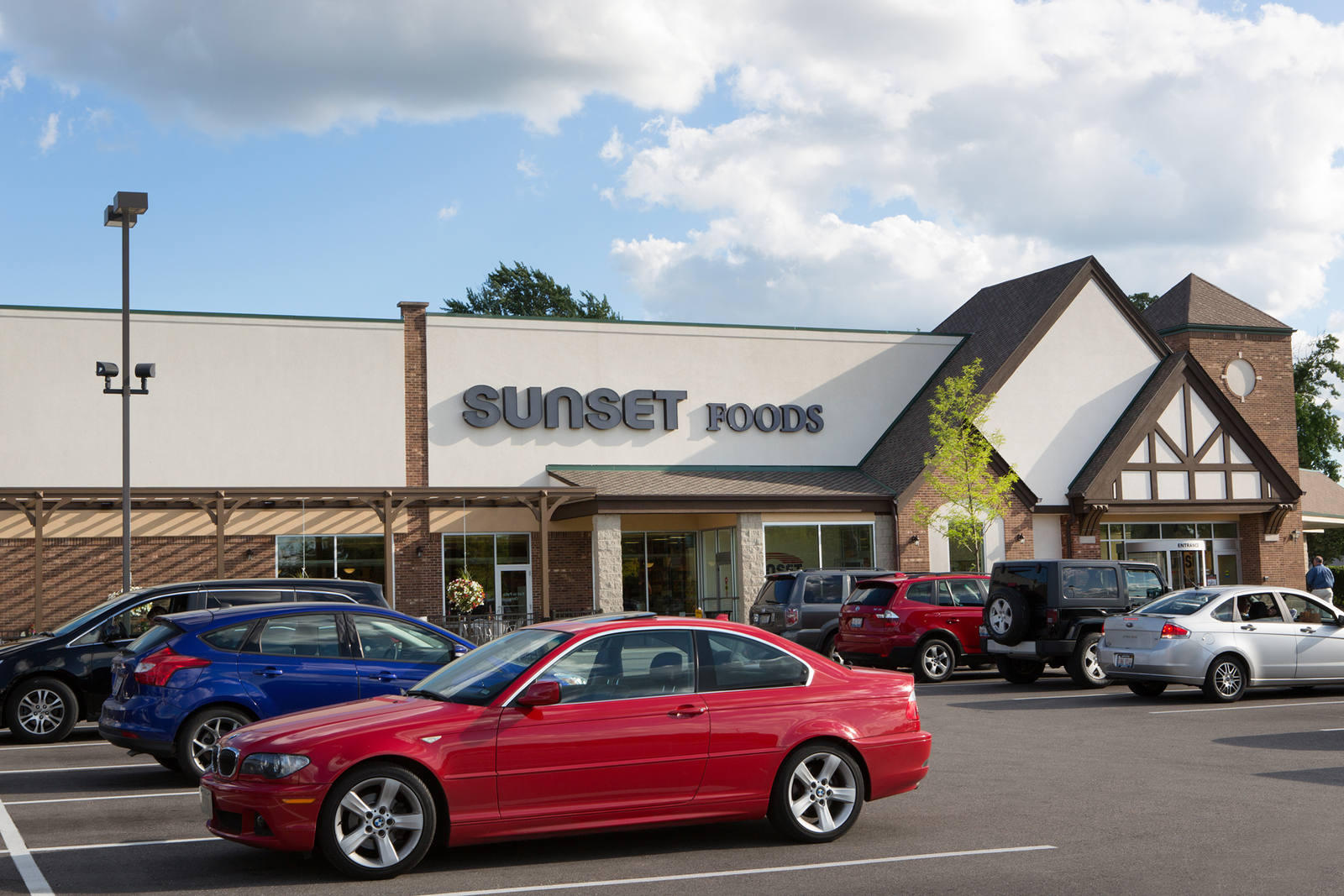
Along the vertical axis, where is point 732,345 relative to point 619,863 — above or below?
above

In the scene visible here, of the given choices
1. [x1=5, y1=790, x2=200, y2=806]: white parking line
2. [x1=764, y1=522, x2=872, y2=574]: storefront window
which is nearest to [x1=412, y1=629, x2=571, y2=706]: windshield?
[x1=5, y1=790, x2=200, y2=806]: white parking line

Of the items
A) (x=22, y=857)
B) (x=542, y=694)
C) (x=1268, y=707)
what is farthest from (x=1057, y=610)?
(x=22, y=857)

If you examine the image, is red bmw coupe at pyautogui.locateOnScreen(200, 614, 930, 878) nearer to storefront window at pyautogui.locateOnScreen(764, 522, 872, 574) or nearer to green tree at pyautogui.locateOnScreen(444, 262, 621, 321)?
storefront window at pyautogui.locateOnScreen(764, 522, 872, 574)

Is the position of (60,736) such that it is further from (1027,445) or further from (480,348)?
(1027,445)

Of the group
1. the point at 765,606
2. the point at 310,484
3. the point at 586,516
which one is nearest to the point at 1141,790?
the point at 765,606

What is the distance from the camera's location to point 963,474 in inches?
1256

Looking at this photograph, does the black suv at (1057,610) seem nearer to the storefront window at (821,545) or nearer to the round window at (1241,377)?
the storefront window at (821,545)

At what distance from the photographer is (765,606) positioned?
898 inches

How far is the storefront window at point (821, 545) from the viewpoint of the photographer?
32.0 m

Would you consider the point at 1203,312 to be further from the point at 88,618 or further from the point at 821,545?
the point at 88,618

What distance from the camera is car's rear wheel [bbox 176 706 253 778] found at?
10.9 m

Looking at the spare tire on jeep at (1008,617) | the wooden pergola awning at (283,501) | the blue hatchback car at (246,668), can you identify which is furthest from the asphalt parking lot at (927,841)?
the wooden pergola awning at (283,501)

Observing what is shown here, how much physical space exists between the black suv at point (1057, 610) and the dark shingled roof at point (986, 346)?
13336 mm

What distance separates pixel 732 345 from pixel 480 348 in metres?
6.78
